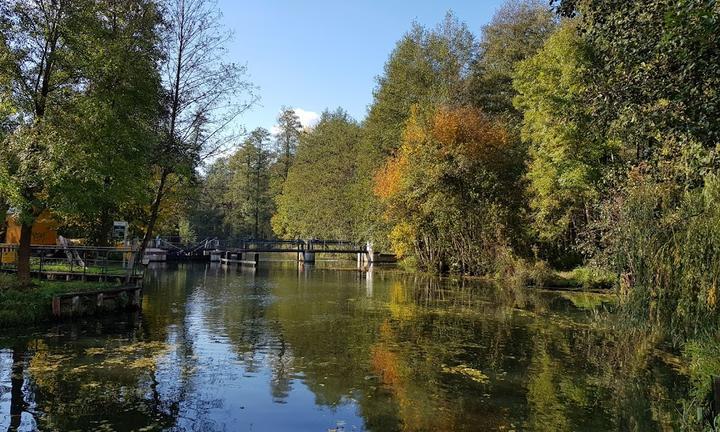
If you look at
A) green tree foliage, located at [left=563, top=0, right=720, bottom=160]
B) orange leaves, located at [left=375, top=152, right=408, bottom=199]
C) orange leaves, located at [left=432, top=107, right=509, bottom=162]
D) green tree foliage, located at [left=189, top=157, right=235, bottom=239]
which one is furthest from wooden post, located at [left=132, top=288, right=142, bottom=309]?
green tree foliage, located at [left=189, top=157, right=235, bottom=239]

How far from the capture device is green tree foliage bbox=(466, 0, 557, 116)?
4341 cm

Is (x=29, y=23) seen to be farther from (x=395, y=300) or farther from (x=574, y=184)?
(x=574, y=184)

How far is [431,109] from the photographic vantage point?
37875 millimetres

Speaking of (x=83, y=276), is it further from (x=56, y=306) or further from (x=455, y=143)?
(x=455, y=143)

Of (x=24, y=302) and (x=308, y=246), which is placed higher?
(x=308, y=246)

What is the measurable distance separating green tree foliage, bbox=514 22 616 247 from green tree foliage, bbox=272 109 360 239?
94.2 feet

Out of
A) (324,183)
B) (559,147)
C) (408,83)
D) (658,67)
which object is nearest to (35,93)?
(658,67)

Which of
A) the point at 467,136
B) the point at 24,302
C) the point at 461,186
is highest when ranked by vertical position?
the point at 467,136

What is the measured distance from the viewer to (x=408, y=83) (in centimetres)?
4694

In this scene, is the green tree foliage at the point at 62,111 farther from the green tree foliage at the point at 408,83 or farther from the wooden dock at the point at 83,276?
the green tree foliage at the point at 408,83

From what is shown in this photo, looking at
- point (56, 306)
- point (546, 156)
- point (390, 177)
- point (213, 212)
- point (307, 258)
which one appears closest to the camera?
point (56, 306)

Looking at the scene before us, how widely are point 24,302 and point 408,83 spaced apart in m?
37.4

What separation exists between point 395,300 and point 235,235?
60.7m

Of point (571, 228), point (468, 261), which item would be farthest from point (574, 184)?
point (468, 261)
